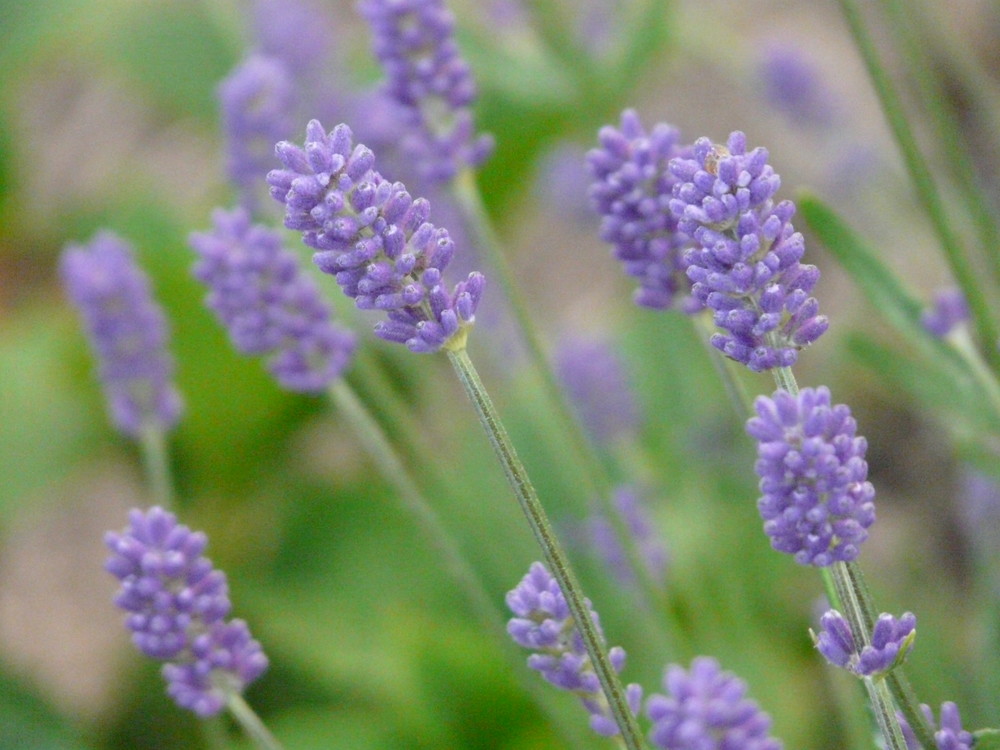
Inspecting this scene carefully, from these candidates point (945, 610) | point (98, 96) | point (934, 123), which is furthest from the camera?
point (98, 96)

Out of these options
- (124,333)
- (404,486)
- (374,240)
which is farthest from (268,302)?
(374,240)

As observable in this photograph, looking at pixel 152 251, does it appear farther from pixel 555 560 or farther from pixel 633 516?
pixel 555 560

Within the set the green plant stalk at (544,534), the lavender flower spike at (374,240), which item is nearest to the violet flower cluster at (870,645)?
the green plant stalk at (544,534)

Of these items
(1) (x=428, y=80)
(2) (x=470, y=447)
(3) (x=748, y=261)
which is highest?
(1) (x=428, y=80)

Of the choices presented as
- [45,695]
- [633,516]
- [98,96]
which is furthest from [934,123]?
[98,96]

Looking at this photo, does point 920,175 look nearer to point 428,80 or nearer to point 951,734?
point 428,80
